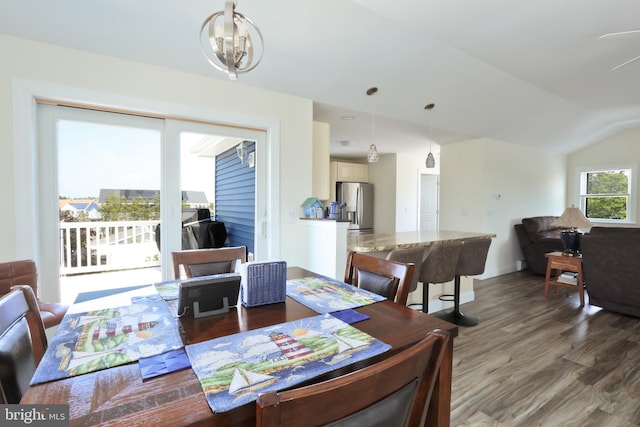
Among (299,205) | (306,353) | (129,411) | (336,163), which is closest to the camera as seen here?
(129,411)

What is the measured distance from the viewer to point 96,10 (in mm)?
1979

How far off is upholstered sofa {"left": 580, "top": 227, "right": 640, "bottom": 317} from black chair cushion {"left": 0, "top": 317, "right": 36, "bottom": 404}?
4.63m

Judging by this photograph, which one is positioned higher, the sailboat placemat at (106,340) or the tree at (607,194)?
the tree at (607,194)

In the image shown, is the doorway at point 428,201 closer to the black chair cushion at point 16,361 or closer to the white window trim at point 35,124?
the white window trim at point 35,124

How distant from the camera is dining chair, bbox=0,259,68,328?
1.82 meters

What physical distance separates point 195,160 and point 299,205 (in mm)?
1105

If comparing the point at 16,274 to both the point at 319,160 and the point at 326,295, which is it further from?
the point at 319,160

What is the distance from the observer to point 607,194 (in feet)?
20.2

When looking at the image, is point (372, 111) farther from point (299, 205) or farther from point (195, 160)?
point (195, 160)

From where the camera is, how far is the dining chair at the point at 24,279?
182 cm

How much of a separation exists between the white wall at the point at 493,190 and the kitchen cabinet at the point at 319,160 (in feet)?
9.81

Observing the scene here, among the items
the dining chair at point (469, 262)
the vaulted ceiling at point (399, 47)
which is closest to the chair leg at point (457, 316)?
the dining chair at point (469, 262)

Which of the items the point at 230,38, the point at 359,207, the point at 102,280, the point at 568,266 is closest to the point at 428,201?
the point at 359,207

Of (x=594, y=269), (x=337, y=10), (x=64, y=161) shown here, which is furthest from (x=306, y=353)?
(x=594, y=269)
